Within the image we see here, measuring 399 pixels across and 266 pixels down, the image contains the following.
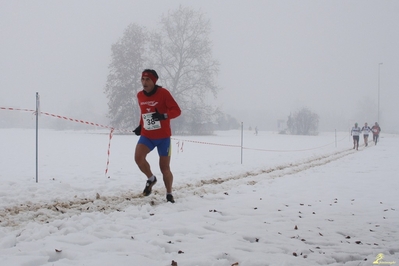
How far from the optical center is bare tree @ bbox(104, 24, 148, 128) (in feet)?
121

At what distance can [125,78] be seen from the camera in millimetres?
37188

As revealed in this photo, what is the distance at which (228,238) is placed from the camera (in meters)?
3.65

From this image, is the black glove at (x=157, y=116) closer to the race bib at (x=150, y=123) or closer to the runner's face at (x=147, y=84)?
the race bib at (x=150, y=123)

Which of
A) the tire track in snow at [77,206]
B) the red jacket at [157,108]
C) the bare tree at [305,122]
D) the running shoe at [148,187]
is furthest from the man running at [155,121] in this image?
the bare tree at [305,122]

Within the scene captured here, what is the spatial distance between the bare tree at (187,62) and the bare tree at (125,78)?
80.0 inches

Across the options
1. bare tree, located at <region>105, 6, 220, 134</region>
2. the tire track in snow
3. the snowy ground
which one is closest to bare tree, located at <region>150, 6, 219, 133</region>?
bare tree, located at <region>105, 6, 220, 134</region>

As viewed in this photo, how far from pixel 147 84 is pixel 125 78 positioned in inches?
1300

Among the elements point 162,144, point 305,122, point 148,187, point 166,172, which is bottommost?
point 148,187

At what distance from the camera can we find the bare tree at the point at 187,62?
37719 millimetres

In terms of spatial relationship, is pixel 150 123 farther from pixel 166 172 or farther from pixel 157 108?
pixel 166 172

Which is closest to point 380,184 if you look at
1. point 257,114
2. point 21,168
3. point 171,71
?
point 21,168

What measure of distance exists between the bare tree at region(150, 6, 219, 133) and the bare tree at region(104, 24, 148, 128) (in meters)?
2.03

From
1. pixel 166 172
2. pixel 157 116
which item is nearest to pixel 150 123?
Result: pixel 157 116

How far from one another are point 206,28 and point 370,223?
3694cm
